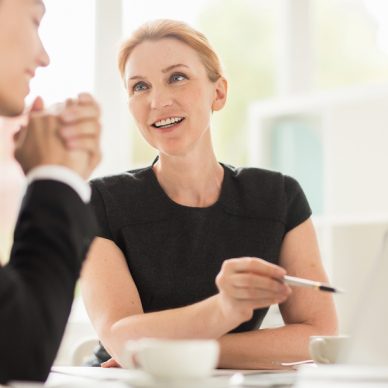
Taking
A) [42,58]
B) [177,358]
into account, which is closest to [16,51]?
[42,58]

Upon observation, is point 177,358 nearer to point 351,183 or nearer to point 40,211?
point 40,211

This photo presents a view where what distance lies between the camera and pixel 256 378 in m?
1.25

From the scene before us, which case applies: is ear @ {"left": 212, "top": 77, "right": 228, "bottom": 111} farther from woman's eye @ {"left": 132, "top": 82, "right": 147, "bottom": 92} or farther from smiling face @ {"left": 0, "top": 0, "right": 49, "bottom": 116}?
smiling face @ {"left": 0, "top": 0, "right": 49, "bottom": 116}

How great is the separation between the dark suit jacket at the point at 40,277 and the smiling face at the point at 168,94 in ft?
3.27

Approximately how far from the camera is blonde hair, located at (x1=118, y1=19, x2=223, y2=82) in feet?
7.07

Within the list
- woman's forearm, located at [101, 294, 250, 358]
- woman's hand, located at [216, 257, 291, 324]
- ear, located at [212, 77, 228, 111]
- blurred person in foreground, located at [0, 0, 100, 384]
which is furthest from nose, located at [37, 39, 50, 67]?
ear, located at [212, 77, 228, 111]

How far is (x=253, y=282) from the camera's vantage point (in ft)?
4.75

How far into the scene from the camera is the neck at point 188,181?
7.16ft

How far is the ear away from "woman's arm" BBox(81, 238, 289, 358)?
1.76 feet

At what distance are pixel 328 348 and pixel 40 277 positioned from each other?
584 mm

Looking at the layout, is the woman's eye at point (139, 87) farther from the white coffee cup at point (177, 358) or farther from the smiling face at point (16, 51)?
the white coffee cup at point (177, 358)

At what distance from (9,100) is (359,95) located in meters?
2.26

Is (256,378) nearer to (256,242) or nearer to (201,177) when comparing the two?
(256,242)

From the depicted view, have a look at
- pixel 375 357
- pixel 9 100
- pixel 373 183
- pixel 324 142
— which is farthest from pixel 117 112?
pixel 375 357
